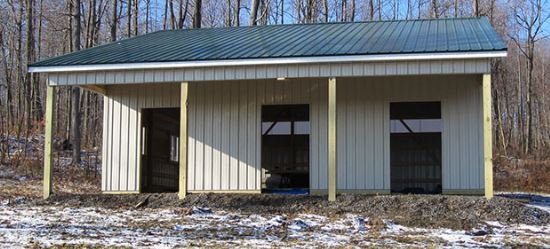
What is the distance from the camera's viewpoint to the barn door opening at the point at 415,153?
48.8 feet

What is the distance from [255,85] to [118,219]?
5.05 m

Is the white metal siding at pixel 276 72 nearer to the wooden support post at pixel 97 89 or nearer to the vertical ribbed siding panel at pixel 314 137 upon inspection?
the wooden support post at pixel 97 89

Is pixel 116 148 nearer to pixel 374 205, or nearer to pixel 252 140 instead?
pixel 252 140

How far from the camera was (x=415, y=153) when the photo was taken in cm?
1596

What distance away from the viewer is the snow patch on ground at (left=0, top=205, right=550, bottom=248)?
834 cm

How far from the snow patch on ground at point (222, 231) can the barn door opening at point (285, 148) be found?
14.2ft

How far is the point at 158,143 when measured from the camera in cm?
1564

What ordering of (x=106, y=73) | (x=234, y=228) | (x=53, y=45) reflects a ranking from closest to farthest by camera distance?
1. (x=234, y=228)
2. (x=106, y=73)
3. (x=53, y=45)

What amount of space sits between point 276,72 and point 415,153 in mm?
5333

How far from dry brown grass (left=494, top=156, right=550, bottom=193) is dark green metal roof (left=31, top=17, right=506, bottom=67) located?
28.5ft

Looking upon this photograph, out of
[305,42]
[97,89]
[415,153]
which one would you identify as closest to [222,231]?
[305,42]

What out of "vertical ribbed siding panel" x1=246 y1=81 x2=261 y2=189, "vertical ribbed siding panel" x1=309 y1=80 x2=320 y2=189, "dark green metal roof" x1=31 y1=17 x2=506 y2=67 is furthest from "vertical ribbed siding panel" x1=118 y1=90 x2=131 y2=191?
"vertical ribbed siding panel" x1=309 y1=80 x2=320 y2=189

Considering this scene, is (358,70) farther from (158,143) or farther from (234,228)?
(158,143)

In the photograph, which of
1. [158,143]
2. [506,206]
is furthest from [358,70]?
[158,143]
